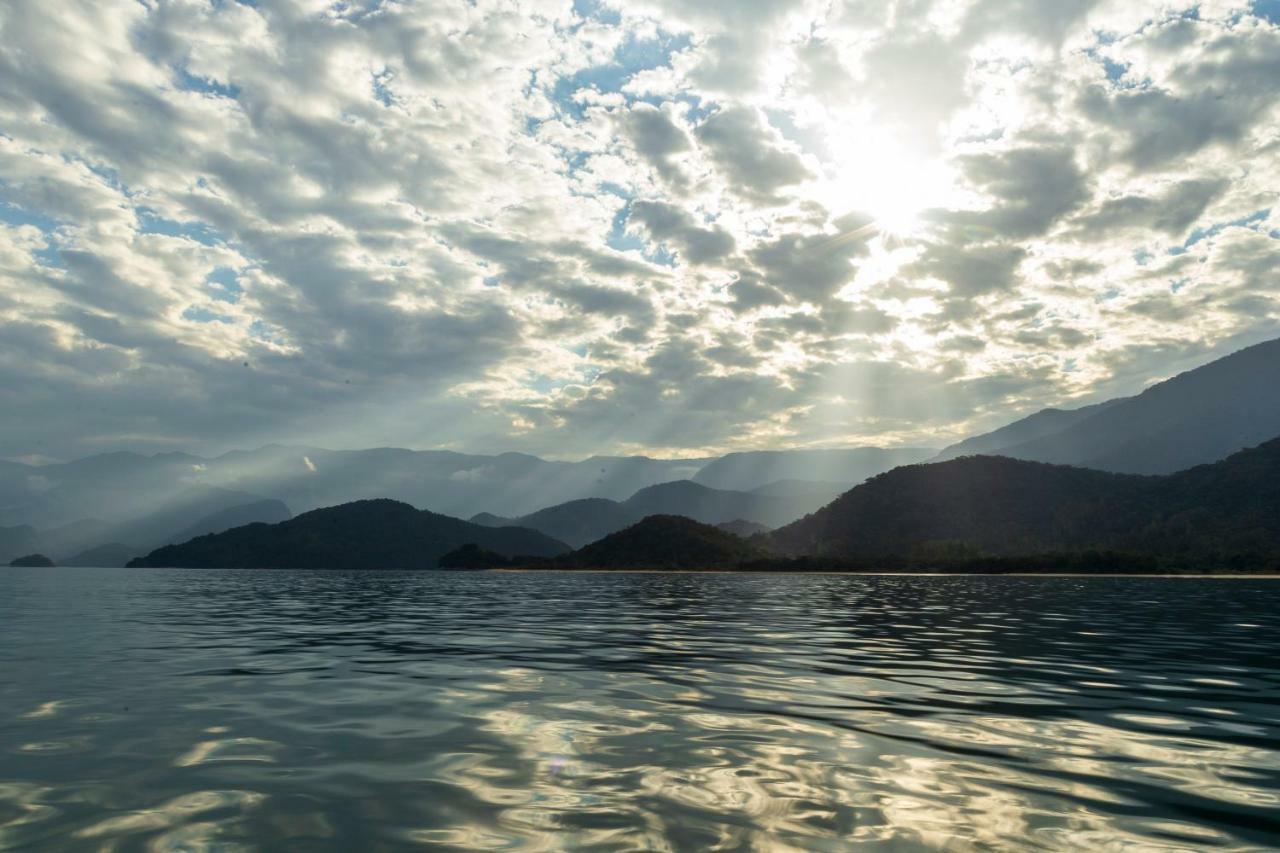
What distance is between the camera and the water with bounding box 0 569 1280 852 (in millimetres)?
→ 8078

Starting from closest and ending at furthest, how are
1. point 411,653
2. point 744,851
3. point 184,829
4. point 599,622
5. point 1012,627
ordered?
point 744,851
point 184,829
point 411,653
point 1012,627
point 599,622

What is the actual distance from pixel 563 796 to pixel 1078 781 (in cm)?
688

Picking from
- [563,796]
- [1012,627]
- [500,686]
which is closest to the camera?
[563,796]

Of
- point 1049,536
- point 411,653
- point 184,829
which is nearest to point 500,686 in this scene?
point 411,653

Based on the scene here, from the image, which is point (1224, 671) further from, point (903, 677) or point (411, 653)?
point (411, 653)

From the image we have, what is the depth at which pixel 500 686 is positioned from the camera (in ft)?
57.4

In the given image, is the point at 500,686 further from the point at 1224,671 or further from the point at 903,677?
the point at 1224,671

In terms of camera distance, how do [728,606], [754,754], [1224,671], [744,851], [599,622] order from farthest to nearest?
[728,606] < [599,622] < [1224,671] < [754,754] < [744,851]

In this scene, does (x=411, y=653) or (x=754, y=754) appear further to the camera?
(x=411, y=653)

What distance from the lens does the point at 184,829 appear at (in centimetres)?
799

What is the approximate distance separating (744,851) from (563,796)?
2.75 meters

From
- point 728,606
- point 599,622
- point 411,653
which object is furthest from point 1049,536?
point 411,653

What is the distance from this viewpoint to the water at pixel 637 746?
318 inches

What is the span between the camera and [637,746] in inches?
461
